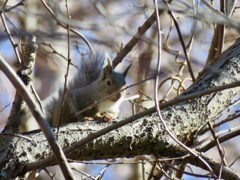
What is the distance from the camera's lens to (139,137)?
2.14m

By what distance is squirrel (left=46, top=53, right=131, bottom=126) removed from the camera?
297 cm

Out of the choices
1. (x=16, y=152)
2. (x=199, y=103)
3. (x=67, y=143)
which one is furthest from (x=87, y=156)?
(x=199, y=103)

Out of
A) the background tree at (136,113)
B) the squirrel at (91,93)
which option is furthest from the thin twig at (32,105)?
the squirrel at (91,93)

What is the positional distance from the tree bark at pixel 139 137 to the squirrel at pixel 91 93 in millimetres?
677

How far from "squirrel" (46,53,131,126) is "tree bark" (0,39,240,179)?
68 centimetres

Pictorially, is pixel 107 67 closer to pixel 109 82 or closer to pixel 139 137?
pixel 109 82

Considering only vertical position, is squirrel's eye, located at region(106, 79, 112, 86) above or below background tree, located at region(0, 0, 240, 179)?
above

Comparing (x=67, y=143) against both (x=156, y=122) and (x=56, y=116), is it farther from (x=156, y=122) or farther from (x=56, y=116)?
(x=56, y=116)

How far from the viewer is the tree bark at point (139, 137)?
1924 millimetres

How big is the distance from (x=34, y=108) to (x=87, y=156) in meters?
0.73

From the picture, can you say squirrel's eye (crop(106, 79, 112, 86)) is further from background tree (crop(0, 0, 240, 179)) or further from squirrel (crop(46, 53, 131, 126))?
background tree (crop(0, 0, 240, 179))

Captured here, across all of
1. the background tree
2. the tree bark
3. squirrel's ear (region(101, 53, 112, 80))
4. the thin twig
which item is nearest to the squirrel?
squirrel's ear (region(101, 53, 112, 80))

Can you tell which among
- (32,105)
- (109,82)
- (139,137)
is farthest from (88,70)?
(32,105)

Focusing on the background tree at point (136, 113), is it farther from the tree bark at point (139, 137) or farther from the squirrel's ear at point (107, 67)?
the squirrel's ear at point (107, 67)
